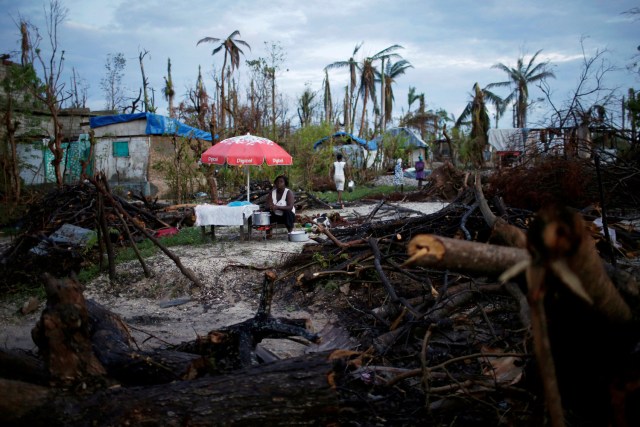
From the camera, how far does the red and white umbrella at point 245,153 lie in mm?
9328

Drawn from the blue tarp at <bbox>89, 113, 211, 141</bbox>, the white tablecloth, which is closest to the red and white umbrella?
the white tablecloth

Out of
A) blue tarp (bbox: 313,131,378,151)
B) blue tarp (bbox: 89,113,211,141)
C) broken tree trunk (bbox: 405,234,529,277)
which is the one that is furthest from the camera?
blue tarp (bbox: 313,131,378,151)

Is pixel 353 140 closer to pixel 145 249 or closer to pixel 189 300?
pixel 145 249

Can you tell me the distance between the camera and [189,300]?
626cm

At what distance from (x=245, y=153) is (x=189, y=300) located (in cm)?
386

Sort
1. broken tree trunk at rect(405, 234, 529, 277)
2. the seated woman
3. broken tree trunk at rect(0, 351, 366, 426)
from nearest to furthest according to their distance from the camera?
broken tree trunk at rect(405, 234, 529, 277), broken tree trunk at rect(0, 351, 366, 426), the seated woman

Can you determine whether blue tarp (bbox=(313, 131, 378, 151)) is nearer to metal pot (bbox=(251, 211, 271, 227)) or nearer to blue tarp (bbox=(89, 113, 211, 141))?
blue tarp (bbox=(89, 113, 211, 141))

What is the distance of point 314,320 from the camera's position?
5.34 m

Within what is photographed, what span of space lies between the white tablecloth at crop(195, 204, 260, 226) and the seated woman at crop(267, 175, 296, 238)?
2.04 ft

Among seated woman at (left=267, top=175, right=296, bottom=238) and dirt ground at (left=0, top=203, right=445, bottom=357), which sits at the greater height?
seated woman at (left=267, top=175, right=296, bottom=238)

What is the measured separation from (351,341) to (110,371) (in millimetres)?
2216

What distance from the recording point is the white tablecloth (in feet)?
28.7

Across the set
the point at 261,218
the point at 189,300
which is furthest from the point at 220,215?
the point at 189,300

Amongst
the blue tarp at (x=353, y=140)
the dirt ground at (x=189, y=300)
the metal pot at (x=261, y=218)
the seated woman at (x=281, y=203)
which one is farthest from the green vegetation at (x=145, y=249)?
the blue tarp at (x=353, y=140)
